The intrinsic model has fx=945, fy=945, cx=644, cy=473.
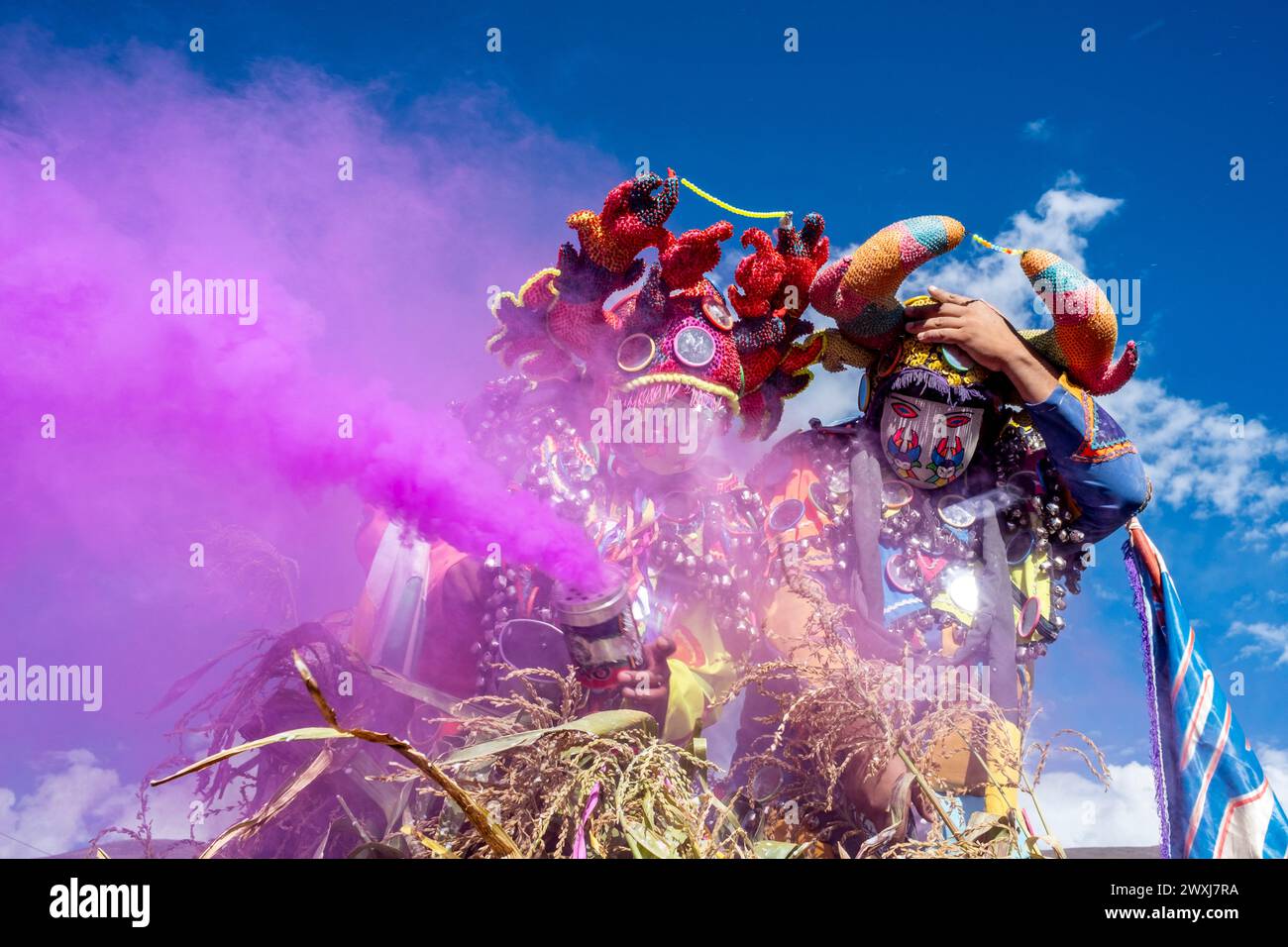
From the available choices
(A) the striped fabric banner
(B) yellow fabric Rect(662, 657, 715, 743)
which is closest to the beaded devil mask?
(A) the striped fabric banner

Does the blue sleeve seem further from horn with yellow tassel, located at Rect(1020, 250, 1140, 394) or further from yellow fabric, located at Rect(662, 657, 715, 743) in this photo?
yellow fabric, located at Rect(662, 657, 715, 743)

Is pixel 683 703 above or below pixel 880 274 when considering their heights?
below

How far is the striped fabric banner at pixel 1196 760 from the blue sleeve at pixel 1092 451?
26cm

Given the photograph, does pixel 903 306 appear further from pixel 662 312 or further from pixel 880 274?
pixel 662 312

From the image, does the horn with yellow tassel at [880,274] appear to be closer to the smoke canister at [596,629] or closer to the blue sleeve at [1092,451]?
the blue sleeve at [1092,451]

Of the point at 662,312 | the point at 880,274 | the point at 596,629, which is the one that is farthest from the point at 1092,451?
the point at 596,629

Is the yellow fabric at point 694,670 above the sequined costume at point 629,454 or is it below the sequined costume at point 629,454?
below

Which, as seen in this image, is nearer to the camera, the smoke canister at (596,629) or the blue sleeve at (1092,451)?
the smoke canister at (596,629)

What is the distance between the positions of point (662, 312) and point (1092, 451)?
1178mm

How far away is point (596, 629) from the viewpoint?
2.20 meters

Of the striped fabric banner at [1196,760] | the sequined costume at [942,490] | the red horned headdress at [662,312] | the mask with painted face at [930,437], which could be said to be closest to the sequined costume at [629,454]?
the red horned headdress at [662,312]

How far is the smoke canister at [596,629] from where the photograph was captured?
2.19 m
